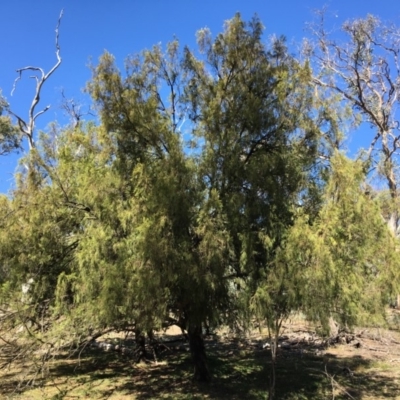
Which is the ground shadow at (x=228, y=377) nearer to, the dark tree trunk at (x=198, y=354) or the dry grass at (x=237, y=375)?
the dry grass at (x=237, y=375)

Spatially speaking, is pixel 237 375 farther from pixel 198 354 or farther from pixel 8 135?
Answer: pixel 8 135

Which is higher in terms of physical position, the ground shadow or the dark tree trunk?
the dark tree trunk

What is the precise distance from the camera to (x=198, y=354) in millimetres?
8523

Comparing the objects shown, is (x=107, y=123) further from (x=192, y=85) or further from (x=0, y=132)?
(x=0, y=132)

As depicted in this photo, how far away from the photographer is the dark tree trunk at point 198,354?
8.27 metres

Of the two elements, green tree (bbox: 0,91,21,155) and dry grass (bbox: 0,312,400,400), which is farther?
green tree (bbox: 0,91,21,155)

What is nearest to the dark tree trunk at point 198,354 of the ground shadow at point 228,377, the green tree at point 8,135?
the ground shadow at point 228,377

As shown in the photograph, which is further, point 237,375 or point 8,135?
point 8,135

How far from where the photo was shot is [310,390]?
850 centimetres

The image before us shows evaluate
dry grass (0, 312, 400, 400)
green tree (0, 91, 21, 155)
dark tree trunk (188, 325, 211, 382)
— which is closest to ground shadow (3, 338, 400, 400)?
dry grass (0, 312, 400, 400)

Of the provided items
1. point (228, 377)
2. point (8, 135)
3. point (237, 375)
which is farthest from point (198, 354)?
point (8, 135)

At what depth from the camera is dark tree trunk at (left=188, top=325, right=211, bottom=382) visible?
8.27 m

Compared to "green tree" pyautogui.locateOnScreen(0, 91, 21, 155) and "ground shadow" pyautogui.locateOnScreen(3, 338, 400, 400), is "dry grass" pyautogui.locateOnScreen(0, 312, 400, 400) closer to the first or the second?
"ground shadow" pyautogui.locateOnScreen(3, 338, 400, 400)

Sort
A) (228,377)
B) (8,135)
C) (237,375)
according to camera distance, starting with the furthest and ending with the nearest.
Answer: (8,135)
(237,375)
(228,377)
